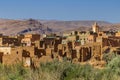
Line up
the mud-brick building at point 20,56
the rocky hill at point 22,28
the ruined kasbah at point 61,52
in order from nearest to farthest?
the mud-brick building at point 20,56, the ruined kasbah at point 61,52, the rocky hill at point 22,28

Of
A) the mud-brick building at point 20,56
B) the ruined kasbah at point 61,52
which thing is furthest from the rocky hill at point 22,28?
the mud-brick building at point 20,56

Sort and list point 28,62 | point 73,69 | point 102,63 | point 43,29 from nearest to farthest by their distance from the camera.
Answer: point 73,69, point 28,62, point 102,63, point 43,29

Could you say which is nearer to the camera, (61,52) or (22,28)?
(61,52)

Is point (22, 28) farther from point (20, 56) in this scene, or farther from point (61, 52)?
point (20, 56)

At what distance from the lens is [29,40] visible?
150ft

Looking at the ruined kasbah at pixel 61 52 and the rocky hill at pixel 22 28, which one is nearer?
the ruined kasbah at pixel 61 52

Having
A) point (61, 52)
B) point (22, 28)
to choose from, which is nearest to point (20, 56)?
point (61, 52)

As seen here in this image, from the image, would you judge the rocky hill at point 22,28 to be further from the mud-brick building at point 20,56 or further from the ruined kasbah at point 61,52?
the mud-brick building at point 20,56

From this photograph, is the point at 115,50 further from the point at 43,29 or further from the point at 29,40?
the point at 43,29

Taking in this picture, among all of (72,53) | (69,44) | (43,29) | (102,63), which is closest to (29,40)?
(69,44)

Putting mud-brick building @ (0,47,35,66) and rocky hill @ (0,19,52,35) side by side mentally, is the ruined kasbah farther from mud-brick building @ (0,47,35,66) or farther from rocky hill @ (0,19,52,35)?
rocky hill @ (0,19,52,35)

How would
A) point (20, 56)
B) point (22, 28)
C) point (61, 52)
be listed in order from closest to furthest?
1. point (20, 56)
2. point (61, 52)
3. point (22, 28)

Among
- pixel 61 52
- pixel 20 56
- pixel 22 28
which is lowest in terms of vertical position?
pixel 22 28

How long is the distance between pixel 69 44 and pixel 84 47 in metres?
2.39
